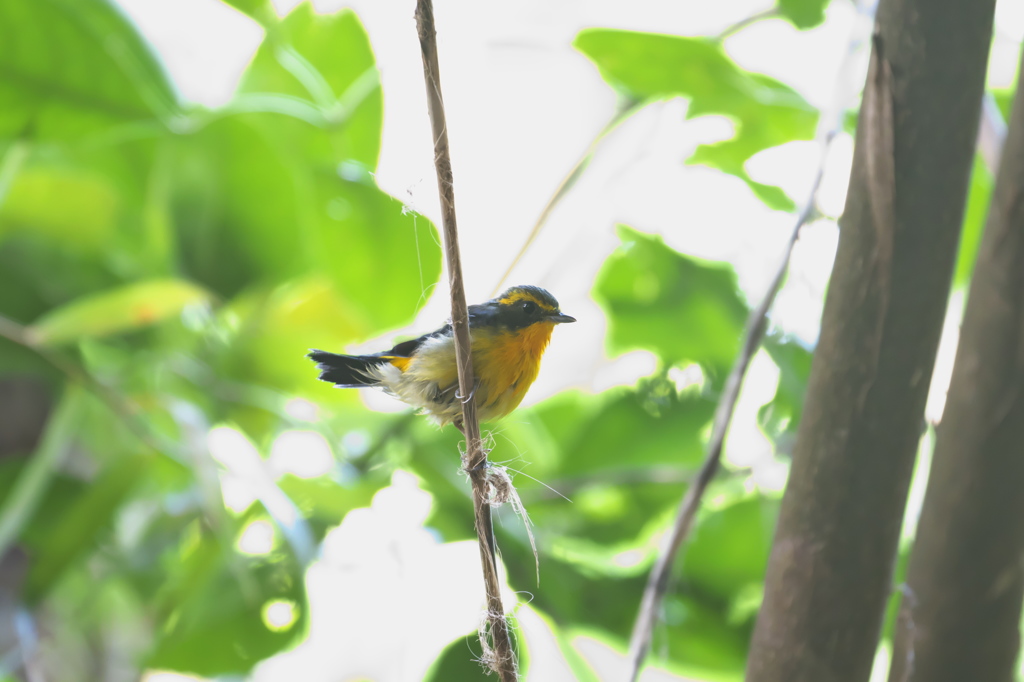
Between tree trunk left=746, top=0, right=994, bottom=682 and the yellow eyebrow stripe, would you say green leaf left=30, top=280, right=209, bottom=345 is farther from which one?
tree trunk left=746, top=0, right=994, bottom=682

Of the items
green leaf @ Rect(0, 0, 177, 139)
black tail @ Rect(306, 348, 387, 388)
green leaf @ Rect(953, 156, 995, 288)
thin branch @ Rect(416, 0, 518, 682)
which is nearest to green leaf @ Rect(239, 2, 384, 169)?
green leaf @ Rect(0, 0, 177, 139)

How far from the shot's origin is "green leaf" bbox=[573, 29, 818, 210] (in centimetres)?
65

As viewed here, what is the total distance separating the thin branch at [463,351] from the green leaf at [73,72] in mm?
558

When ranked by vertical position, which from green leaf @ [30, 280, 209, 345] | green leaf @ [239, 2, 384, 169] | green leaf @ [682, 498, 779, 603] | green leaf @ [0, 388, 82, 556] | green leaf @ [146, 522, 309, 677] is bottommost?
green leaf @ [146, 522, 309, 677]

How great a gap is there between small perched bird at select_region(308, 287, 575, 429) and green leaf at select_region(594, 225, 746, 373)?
22 centimetres

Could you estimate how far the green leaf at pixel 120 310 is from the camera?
1.85 ft

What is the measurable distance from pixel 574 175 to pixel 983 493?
44cm

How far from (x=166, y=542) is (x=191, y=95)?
0.49 meters

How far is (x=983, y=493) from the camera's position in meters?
0.41

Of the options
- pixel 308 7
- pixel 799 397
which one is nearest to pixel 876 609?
pixel 799 397

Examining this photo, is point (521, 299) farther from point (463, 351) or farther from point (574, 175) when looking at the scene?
point (463, 351)

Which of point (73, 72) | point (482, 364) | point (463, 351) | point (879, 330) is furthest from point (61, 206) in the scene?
point (879, 330)

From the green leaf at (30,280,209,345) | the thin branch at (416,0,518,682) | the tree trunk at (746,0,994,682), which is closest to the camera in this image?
the thin branch at (416,0,518,682)

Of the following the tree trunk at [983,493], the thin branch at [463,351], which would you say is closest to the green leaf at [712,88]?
the tree trunk at [983,493]
